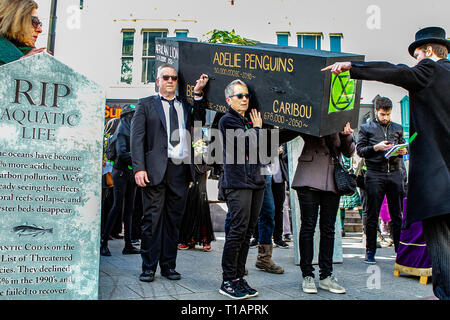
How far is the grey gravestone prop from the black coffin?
1163mm

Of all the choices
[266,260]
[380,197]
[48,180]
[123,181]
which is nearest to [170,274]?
[266,260]

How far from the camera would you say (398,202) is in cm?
498

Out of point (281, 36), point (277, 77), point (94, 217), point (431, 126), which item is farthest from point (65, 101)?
point (281, 36)

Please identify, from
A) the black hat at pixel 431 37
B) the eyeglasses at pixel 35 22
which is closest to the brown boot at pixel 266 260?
the black hat at pixel 431 37

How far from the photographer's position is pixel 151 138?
152 inches

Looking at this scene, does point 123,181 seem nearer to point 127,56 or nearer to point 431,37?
point 431,37

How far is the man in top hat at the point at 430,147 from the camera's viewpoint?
2.38 metres

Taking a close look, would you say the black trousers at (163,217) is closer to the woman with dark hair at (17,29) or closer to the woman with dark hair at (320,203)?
the woman with dark hair at (320,203)

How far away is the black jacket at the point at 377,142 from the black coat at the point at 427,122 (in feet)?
8.59

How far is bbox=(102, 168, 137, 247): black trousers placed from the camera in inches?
202

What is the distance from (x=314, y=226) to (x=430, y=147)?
1.38m

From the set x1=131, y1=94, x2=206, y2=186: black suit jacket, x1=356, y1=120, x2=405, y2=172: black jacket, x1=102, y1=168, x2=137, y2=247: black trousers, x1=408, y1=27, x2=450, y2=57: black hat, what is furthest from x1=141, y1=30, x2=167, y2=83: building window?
x1=408, y1=27, x2=450, y2=57: black hat

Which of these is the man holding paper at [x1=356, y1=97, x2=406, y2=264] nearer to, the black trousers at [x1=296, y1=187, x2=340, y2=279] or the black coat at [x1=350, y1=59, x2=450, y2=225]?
the black trousers at [x1=296, y1=187, x2=340, y2=279]
